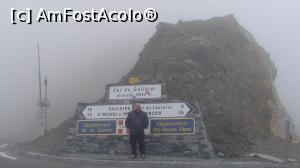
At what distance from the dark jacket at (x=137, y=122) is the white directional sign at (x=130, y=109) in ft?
3.66

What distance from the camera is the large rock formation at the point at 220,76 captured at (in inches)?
691

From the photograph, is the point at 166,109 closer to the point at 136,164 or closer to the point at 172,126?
the point at 172,126

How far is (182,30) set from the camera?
83.8ft

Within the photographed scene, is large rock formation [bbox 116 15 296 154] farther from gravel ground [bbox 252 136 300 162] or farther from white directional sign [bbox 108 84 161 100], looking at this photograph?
white directional sign [bbox 108 84 161 100]

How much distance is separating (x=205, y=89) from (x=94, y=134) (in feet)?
18.2

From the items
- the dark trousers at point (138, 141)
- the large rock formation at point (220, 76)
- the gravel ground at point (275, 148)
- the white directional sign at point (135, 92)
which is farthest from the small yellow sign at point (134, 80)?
the gravel ground at point (275, 148)

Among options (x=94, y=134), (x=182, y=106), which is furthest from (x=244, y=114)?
(x=94, y=134)

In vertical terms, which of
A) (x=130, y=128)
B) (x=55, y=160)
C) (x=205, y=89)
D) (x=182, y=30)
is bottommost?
(x=55, y=160)

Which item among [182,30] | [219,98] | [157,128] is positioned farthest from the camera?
[182,30]

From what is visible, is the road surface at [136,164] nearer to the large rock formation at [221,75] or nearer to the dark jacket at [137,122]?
the dark jacket at [137,122]

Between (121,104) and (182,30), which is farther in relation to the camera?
(182,30)

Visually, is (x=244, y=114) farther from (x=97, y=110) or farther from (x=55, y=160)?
(x=55, y=160)

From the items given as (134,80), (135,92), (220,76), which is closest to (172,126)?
(135,92)

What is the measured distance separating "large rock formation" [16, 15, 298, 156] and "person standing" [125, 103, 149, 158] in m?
2.00
